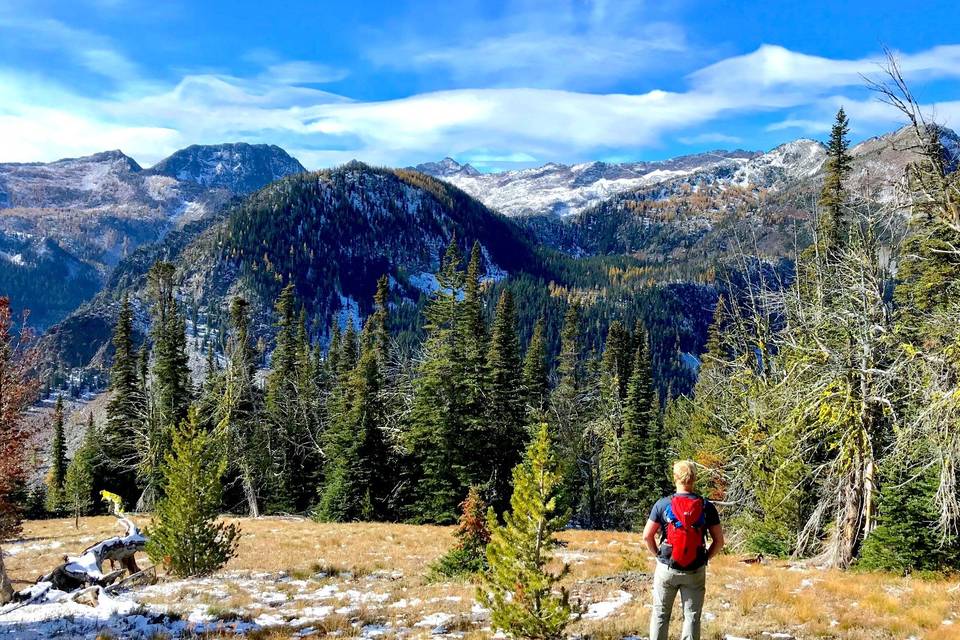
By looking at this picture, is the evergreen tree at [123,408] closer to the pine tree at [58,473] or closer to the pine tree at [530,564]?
the pine tree at [58,473]

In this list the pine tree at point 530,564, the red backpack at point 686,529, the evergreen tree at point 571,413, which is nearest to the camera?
the red backpack at point 686,529

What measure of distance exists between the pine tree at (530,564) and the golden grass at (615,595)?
1.57 m

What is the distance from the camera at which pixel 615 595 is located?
1342 centimetres

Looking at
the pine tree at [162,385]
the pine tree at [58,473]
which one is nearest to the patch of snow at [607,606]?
the pine tree at [162,385]

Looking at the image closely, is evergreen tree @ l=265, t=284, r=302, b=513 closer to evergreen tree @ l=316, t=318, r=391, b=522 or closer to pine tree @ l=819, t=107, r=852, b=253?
evergreen tree @ l=316, t=318, r=391, b=522

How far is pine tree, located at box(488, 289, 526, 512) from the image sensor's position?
34.0 meters

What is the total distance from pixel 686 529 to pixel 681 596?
984 mm

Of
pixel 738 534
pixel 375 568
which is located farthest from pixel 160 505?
pixel 738 534

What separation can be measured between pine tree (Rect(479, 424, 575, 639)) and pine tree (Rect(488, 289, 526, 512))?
2394 cm

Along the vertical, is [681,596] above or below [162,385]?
below

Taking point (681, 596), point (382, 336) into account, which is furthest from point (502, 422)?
point (681, 596)

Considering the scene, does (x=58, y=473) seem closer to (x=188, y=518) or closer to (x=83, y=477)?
(x=83, y=477)

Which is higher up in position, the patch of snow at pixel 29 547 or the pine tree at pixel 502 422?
the pine tree at pixel 502 422

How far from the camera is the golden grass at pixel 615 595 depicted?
10.4 meters
